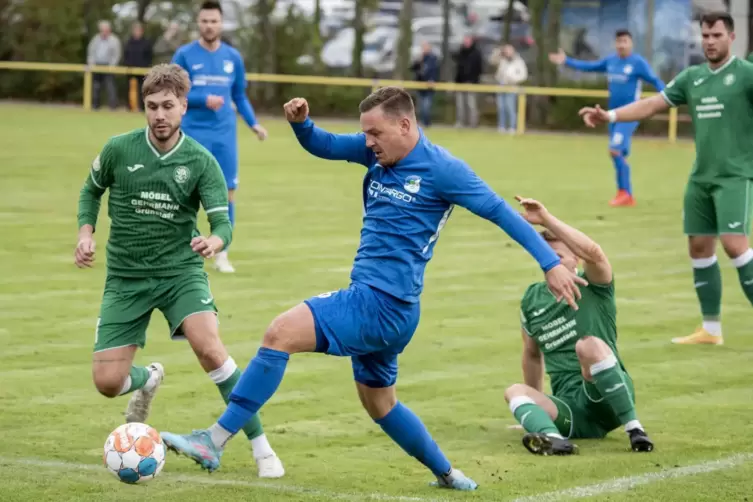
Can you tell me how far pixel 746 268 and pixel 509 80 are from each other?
24.5m

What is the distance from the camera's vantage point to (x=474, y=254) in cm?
1593

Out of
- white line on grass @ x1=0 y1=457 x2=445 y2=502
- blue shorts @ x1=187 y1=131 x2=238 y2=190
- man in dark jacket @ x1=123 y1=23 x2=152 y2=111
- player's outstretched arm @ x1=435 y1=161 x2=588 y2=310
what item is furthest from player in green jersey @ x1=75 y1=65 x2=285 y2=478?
man in dark jacket @ x1=123 y1=23 x2=152 y2=111

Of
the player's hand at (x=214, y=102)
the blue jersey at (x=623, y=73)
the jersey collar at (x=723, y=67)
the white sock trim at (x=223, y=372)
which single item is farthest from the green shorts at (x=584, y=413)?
the blue jersey at (x=623, y=73)

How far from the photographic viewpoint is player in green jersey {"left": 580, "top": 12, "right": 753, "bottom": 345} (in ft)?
35.6

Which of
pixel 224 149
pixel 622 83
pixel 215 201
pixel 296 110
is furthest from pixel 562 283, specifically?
pixel 622 83

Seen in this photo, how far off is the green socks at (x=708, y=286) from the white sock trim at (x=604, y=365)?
3771mm

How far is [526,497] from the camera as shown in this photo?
270 inches

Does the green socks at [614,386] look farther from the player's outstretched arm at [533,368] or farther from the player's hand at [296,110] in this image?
the player's hand at [296,110]

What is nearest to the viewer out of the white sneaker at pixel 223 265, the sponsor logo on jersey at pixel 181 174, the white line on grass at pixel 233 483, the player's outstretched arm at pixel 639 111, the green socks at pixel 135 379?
the white line on grass at pixel 233 483

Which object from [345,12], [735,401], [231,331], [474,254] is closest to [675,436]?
Result: [735,401]

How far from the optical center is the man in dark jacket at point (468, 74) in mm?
36562

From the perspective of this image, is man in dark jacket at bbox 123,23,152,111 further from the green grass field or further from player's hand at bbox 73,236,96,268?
player's hand at bbox 73,236,96,268

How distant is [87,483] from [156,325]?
15.1 ft

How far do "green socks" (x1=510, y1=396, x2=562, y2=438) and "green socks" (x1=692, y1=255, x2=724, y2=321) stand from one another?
149 inches
